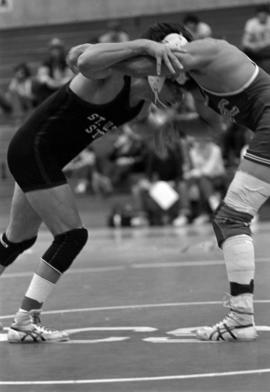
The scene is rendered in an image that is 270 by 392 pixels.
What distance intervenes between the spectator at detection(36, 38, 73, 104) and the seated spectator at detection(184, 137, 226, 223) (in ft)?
9.01

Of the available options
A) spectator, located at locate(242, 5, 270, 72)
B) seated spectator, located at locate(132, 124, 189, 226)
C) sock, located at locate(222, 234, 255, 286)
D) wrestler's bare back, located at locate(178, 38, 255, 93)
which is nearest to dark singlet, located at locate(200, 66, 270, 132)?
wrestler's bare back, located at locate(178, 38, 255, 93)

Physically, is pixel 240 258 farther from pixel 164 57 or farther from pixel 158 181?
pixel 158 181

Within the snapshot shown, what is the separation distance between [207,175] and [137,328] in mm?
8973

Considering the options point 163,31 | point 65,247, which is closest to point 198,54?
point 163,31

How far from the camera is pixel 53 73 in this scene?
16938 mm

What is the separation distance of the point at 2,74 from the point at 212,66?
14.3m

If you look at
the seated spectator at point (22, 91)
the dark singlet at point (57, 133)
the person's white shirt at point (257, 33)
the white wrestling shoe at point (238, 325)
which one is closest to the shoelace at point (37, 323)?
the dark singlet at point (57, 133)

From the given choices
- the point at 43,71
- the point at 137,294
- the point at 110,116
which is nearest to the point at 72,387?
the point at 110,116

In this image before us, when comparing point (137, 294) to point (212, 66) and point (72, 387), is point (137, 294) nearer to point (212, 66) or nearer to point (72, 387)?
point (212, 66)

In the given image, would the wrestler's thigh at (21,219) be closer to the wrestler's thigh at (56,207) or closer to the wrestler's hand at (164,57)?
the wrestler's thigh at (56,207)

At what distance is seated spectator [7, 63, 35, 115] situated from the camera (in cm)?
1762

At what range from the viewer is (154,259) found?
10.5m

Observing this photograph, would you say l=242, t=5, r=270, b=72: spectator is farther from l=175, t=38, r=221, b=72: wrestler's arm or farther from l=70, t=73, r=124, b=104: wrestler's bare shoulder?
l=175, t=38, r=221, b=72: wrestler's arm

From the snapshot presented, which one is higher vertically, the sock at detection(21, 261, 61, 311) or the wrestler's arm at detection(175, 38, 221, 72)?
the wrestler's arm at detection(175, 38, 221, 72)
